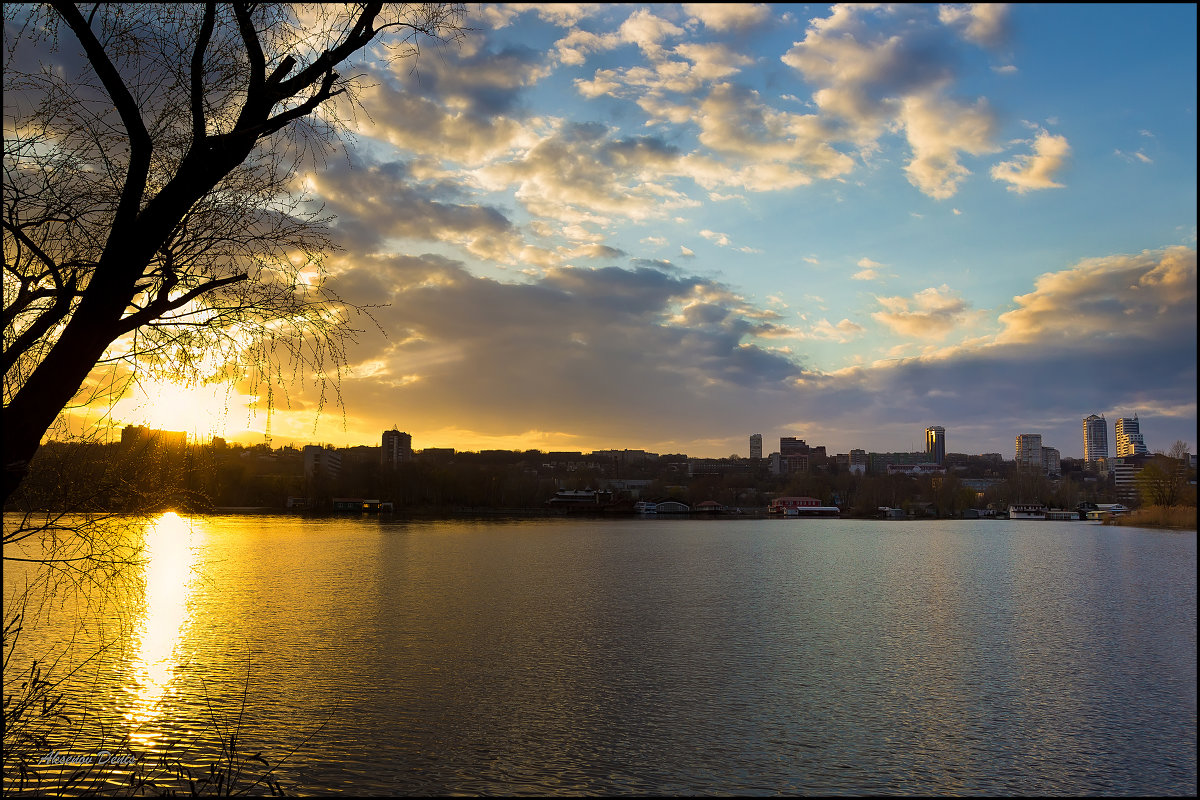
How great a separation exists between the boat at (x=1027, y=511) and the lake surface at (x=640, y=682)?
11016 cm

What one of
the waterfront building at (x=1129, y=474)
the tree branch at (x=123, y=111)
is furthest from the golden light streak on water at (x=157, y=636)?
the waterfront building at (x=1129, y=474)

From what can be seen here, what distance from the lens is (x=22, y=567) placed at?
31.8 m

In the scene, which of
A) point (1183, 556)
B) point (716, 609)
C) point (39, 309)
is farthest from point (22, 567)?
point (1183, 556)

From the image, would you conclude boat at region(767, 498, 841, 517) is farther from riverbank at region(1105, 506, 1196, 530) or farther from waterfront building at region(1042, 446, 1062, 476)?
riverbank at region(1105, 506, 1196, 530)

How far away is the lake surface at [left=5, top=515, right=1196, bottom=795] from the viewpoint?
1291 centimetres

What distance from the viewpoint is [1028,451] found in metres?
159

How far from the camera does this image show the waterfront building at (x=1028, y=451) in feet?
497

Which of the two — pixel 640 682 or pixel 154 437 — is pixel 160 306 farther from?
pixel 640 682

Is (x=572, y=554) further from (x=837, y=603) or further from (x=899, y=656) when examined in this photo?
(x=899, y=656)

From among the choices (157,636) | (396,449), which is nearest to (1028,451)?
(396,449)

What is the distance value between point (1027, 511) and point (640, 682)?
5584 inches

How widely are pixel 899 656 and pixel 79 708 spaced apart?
774 inches

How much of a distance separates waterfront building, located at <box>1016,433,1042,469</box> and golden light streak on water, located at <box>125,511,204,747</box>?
498ft

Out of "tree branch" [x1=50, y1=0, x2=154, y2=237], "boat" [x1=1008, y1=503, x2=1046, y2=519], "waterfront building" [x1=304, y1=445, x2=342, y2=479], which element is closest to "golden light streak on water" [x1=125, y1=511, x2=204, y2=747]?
"tree branch" [x1=50, y1=0, x2=154, y2=237]
